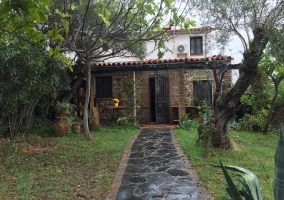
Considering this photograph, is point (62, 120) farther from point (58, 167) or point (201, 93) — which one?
point (201, 93)

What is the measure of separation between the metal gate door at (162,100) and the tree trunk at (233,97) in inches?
232

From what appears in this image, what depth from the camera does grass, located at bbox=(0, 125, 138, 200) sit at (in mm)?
3729

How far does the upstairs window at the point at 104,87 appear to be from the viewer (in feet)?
41.0

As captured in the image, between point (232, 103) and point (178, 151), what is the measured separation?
68.6 inches

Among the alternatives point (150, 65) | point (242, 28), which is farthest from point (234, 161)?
point (150, 65)

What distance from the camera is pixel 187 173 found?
4602 mm

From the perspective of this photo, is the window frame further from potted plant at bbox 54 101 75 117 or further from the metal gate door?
potted plant at bbox 54 101 75 117

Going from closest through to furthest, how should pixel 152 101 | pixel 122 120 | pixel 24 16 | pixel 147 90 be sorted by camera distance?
1. pixel 24 16
2. pixel 122 120
3. pixel 147 90
4. pixel 152 101

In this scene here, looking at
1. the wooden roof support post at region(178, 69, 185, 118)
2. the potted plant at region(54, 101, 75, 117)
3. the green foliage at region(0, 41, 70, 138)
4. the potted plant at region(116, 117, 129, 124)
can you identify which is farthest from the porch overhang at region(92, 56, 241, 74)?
the green foliage at region(0, 41, 70, 138)

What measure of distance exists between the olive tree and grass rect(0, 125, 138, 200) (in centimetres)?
263

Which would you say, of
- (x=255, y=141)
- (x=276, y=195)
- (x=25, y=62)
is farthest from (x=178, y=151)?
(x=276, y=195)

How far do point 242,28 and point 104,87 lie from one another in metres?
7.79

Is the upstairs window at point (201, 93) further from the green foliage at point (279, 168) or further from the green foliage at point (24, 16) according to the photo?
the green foliage at point (279, 168)

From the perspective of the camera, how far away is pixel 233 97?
6.12 metres
